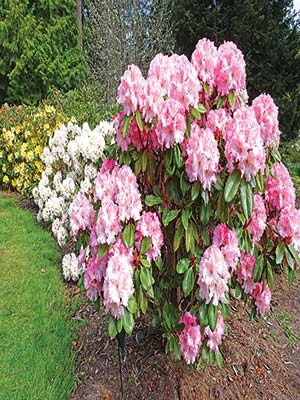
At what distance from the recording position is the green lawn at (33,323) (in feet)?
7.13

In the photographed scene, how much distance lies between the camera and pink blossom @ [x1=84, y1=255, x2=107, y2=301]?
5.20ft

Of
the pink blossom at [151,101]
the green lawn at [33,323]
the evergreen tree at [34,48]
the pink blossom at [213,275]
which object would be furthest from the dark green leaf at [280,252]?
the evergreen tree at [34,48]

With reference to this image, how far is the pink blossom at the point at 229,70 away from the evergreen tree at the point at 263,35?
4615 millimetres

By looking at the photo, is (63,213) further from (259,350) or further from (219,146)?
(219,146)

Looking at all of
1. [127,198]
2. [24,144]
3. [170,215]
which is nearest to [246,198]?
[170,215]

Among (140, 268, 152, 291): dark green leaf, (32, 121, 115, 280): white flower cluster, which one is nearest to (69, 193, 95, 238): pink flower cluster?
(140, 268, 152, 291): dark green leaf

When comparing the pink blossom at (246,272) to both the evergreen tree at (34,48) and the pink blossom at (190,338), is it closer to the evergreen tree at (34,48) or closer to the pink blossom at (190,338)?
the pink blossom at (190,338)

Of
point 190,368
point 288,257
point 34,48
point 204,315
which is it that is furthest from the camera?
point 34,48

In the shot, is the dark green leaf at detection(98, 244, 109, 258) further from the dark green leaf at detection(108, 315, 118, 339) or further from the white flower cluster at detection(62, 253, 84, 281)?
the white flower cluster at detection(62, 253, 84, 281)

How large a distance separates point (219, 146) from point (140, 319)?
1.26 m

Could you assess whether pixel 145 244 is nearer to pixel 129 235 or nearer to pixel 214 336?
pixel 129 235

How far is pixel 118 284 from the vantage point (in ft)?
4.55

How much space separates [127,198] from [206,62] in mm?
603

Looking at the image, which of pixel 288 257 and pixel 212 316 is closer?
pixel 212 316
